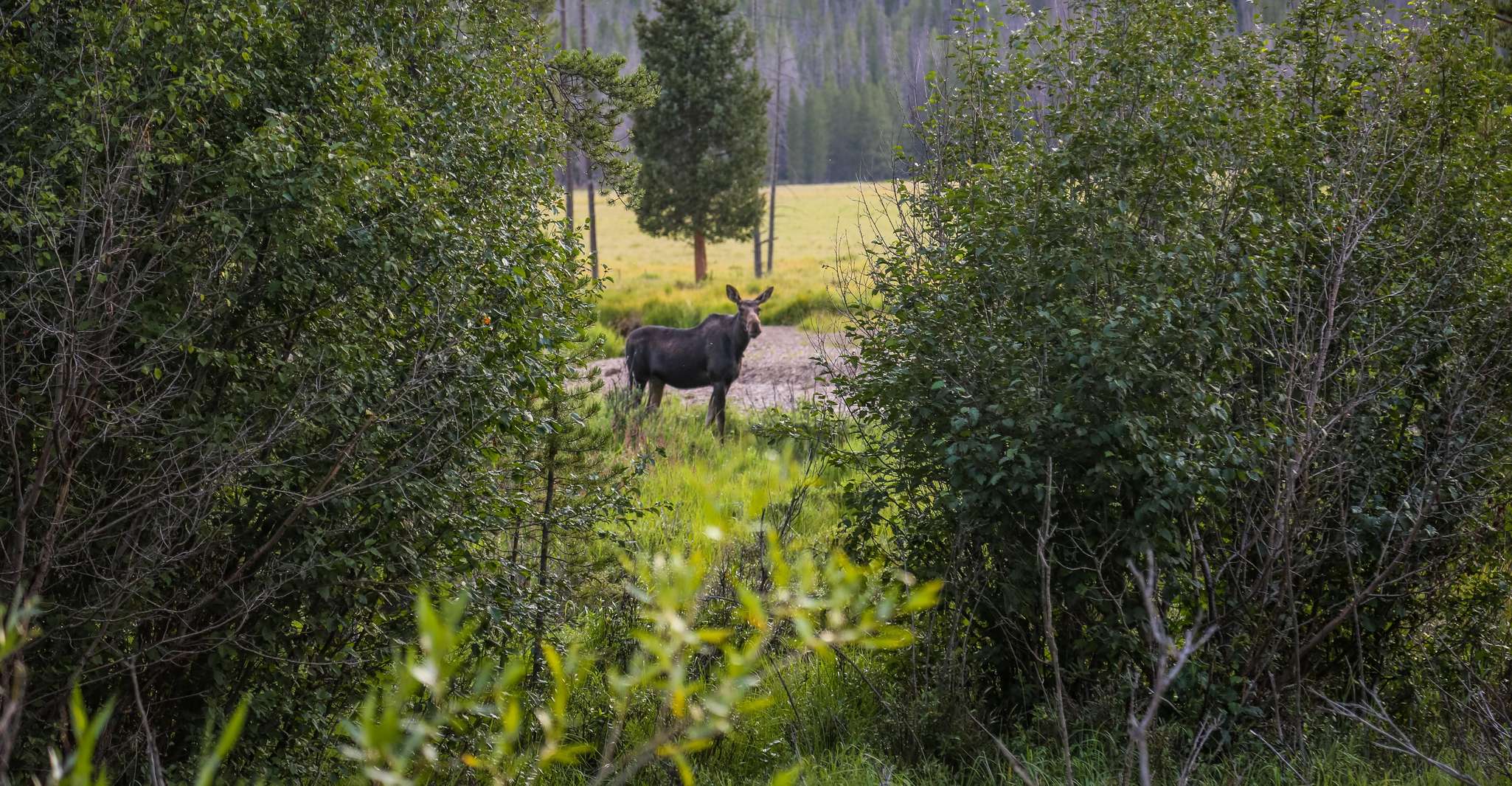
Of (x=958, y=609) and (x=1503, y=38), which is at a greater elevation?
(x=1503, y=38)

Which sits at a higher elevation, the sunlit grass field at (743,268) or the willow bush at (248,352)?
the willow bush at (248,352)

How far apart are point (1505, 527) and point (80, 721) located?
22.2 ft

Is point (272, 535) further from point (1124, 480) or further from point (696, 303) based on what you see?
point (696, 303)

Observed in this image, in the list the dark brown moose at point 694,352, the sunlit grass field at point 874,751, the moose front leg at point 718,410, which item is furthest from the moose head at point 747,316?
the sunlit grass field at point 874,751

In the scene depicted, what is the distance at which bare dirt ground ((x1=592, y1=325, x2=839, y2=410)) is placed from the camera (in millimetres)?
17656

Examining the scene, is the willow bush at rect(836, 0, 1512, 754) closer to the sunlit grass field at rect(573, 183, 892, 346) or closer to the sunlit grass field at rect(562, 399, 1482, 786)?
the sunlit grass field at rect(562, 399, 1482, 786)

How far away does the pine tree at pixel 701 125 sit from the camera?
98.3 ft

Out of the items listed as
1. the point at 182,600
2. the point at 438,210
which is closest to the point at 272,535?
the point at 182,600

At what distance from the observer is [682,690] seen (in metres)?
1.81

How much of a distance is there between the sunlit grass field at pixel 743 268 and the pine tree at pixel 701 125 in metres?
1.71

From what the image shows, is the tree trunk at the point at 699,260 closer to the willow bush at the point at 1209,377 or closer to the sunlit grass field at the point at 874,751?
the sunlit grass field at the point at 874,751

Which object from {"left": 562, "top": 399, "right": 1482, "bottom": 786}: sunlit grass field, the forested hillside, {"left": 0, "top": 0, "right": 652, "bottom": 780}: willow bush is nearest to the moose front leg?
{"left": 562, "top": 399, "right": 1482, "bottom": 786}: sunlit grass field

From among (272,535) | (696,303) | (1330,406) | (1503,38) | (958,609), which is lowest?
(696,303)

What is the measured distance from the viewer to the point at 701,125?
102 ft
